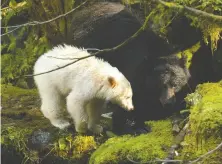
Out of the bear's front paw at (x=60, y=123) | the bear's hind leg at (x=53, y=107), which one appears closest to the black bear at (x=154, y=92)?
the bear's front paw at (x=60, y=123)

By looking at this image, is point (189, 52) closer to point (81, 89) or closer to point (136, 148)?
point (81, 89)

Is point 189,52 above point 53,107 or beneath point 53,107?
above

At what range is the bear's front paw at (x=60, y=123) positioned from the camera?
7328mm

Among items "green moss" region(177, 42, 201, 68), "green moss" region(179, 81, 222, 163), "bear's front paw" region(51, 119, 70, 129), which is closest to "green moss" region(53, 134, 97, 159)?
"bear's front paw" region(51, 119, 70, 129)

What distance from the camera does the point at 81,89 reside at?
6.88 meters

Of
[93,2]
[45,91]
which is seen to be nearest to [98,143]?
[45,91]

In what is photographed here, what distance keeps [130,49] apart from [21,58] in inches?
120

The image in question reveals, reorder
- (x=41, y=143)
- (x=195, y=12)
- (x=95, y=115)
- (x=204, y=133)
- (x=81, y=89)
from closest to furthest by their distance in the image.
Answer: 1. (x=195, y=12)
2. (x=204, y=133)
3. (x=81, y=89)
4. (x=41, y=143)
5. (x=95, y=115)

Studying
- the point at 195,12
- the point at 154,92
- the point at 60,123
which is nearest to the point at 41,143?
the point at 60,123

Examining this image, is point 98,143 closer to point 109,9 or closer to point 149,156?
point 149,156

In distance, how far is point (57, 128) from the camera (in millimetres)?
7297

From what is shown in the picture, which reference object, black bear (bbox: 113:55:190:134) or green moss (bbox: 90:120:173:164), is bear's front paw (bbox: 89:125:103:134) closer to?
black bear (bbox: 113:55:190:134)

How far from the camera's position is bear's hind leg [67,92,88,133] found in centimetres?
688

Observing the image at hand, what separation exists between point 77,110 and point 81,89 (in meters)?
0.32
